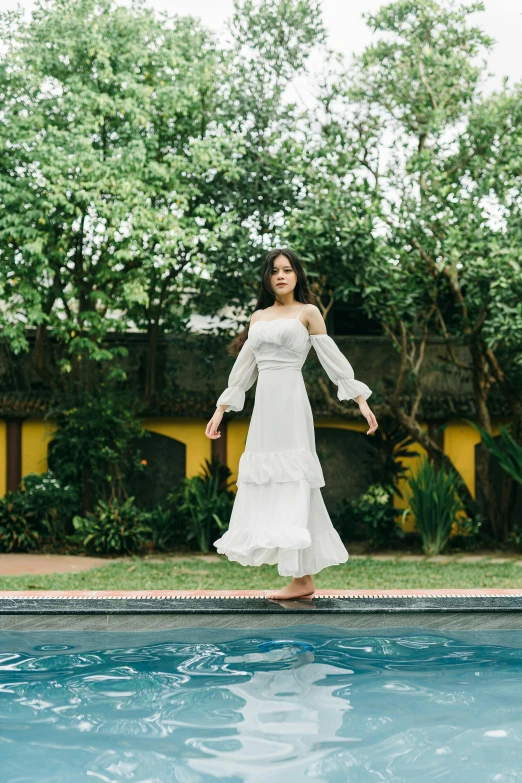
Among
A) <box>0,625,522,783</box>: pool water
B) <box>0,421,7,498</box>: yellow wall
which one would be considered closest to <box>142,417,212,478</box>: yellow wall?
<box>0,421,7,498</box>: yellow wall

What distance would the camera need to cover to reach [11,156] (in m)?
9.31

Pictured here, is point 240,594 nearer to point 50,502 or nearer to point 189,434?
point 50,502

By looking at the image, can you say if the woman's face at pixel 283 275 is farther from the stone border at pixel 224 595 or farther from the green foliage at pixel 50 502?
the green foliage at pixel 50 502

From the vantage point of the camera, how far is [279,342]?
4.45 m

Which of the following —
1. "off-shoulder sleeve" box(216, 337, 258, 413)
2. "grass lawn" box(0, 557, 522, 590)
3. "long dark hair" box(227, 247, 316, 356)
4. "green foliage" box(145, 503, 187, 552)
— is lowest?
"grass lawn" box(0, 557, 522, 590)

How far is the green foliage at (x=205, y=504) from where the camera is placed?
1036 centimetres

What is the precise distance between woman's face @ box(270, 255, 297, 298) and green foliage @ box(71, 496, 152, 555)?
6216mm

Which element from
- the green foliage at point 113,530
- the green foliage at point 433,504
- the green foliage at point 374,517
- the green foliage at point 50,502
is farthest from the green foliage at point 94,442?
the green foliage at point 433,504

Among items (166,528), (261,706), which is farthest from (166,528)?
(261,706)

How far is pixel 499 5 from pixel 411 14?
1.29 metres

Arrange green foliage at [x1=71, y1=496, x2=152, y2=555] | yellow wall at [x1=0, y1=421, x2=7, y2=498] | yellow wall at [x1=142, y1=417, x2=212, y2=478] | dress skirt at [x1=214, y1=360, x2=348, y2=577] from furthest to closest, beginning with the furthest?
yellow wall at [x1=142, y1=417, x2=212, y2=478] < yellow wall at [x1=0, y1=421, x2=7, y2=498] < green foliage at [x1=71, y1=496, x2=152, y2=555] < dress skirt at [x1=214, y1=360, x2=348, y2=577]

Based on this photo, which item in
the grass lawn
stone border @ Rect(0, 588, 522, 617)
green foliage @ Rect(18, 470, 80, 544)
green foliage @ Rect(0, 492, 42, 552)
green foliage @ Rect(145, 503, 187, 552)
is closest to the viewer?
stone border @ Rect(0, 588, 522, 617)

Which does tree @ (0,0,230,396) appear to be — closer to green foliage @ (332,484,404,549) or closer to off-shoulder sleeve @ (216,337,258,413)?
green foliage @ (332,484,404,549)

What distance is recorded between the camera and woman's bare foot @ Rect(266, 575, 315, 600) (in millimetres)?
4438
